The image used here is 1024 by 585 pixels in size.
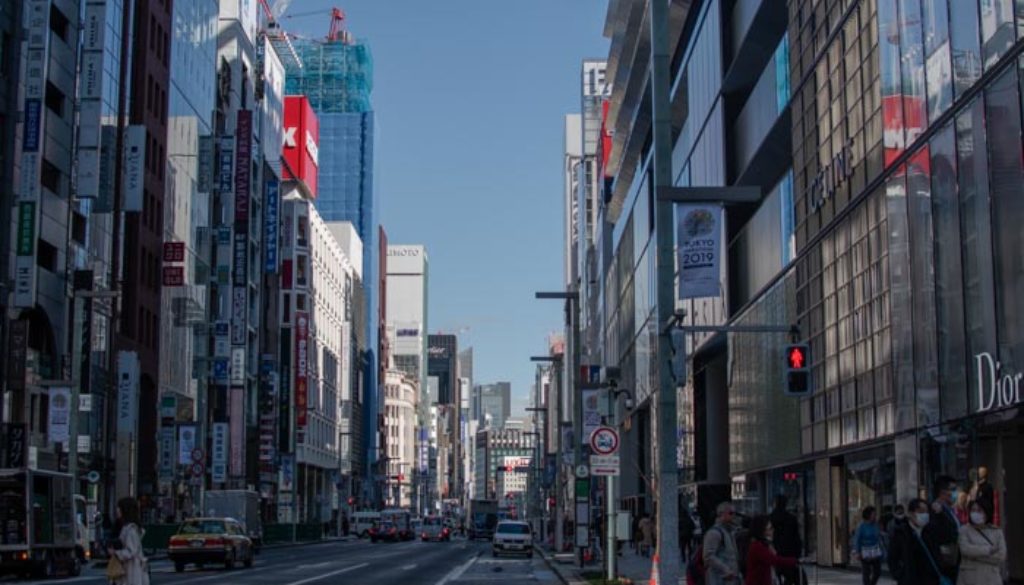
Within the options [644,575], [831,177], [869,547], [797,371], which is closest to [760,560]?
[797,371]

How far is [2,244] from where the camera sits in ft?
168

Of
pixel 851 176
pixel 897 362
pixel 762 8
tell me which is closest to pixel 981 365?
pixel 897 362

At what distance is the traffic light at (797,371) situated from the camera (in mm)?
21516

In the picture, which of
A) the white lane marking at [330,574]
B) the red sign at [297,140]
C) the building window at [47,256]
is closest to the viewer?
the white lane marking at [330,574]

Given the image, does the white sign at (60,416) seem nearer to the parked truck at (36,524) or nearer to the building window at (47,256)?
the building window at (47,256)

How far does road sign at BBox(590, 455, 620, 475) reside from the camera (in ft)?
87.8

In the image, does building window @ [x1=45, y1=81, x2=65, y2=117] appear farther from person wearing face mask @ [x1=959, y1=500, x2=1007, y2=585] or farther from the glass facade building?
person wearing face mask @ [x1=959, y1=500, x2=1007, y2=585]

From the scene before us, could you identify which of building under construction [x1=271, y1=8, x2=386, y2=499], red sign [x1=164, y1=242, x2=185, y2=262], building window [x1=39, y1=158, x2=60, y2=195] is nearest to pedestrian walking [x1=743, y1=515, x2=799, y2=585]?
building window [x1=39, y1=158, x2=60, y2=195]

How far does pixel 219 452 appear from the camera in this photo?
82.0m

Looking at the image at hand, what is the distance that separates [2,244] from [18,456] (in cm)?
797

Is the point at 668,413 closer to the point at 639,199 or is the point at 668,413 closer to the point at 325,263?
the point at 639,199

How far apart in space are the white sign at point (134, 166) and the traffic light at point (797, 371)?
45946 millimetres

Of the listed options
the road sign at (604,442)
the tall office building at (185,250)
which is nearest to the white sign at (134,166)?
the tall office building at (185,250)

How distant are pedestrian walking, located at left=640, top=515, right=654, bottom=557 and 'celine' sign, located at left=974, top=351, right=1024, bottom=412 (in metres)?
24.4
